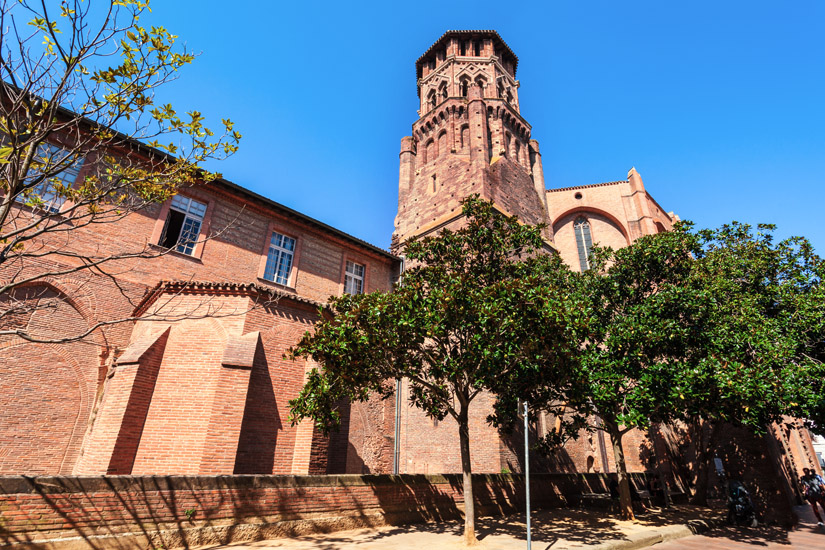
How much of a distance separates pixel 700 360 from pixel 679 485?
51.6ft

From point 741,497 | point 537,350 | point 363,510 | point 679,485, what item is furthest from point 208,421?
point 679,485

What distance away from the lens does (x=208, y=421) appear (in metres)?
10.8

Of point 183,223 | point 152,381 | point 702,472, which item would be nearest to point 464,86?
point 183,223

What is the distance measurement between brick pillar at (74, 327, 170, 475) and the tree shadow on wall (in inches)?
105

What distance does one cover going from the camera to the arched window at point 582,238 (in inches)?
1198

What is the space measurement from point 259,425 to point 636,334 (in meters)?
10.6

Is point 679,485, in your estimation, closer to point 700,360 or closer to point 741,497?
point 741,497

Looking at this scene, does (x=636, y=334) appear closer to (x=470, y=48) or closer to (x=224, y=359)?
(x=224, y=359)

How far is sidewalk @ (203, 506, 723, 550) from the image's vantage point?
7.95 m

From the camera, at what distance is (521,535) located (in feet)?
30.8

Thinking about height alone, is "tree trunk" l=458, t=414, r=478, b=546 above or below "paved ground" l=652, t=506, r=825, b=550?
above

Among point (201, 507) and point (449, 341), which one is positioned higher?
point (449, 341)

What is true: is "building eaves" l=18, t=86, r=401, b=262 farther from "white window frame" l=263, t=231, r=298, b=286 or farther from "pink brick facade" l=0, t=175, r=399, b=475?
"pink brick facade" l=0, t=175, r=399, b=475

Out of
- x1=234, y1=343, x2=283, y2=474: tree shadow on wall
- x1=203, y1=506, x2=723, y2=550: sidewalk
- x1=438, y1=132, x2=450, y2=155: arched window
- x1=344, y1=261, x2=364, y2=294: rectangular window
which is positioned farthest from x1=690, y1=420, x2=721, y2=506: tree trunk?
x1=438, y1=132, x2=450, y2=155: arched window
